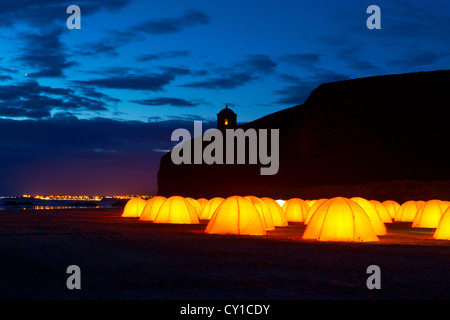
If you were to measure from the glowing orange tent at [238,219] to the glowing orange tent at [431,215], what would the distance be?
14.5m

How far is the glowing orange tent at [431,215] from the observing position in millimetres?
34688

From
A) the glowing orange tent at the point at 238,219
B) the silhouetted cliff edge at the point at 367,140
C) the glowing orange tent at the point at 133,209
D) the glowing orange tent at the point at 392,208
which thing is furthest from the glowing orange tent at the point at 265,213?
the silhouetted cliff edge at the point at 367,140

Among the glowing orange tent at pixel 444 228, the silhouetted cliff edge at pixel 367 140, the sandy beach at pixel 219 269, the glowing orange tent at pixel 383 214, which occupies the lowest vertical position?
the sandy beach at pixel 219 269

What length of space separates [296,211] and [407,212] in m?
10.4

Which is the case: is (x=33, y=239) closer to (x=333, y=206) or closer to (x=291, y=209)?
(x=333, y=206)

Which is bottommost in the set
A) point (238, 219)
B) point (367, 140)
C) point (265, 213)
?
point (238, 219)

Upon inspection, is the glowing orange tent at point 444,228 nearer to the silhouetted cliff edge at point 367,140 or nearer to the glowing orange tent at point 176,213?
the glowing orange tent at point 176,213

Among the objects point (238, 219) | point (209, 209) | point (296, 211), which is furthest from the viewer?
point (209, 209)

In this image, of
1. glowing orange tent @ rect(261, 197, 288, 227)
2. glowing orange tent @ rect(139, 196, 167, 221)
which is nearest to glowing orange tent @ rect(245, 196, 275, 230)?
glowing orange tent @ rect(261, 197, 288, 227)

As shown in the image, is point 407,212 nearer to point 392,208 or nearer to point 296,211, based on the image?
point 392,208

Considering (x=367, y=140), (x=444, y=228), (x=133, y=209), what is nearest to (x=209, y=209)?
(x=133, y=209)

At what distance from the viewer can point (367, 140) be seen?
95250 mm
